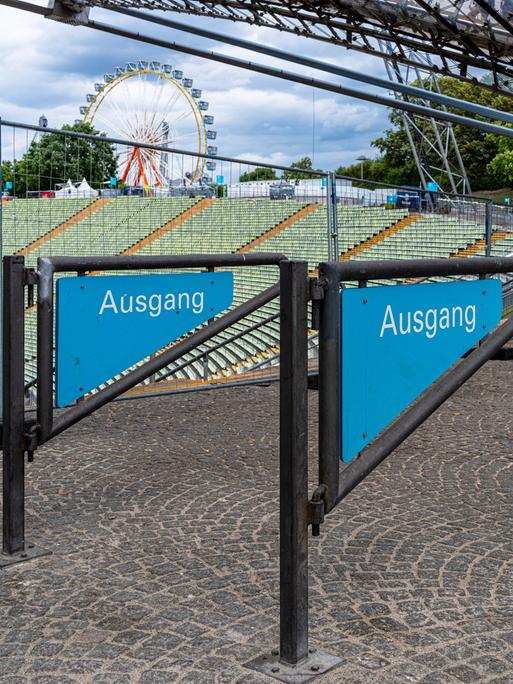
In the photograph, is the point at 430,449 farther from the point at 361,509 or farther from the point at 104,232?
the point at 104,232

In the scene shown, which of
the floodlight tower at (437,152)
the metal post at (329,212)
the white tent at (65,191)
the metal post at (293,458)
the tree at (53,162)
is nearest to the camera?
the metal post at (293,458)

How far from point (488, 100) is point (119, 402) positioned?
6310cm

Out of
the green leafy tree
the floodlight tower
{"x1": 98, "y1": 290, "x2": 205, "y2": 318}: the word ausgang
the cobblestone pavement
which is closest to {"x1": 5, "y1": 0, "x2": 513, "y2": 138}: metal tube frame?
the cobblestone pavement

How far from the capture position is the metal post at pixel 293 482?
8.87 ft

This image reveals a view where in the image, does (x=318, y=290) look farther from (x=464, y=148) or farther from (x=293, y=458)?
(x=464, y=148)

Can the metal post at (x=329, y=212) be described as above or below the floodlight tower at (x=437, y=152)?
below

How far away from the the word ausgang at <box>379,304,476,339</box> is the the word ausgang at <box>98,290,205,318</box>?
5.35 ft

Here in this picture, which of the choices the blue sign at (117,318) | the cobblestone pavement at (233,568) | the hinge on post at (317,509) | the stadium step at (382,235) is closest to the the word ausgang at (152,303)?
the blue sign at (117,318)

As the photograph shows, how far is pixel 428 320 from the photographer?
119 inches

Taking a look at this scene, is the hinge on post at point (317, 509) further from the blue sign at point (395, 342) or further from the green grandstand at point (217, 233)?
the green grandstand at point (217, 233)

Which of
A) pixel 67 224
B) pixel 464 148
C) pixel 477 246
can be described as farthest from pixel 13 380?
pixel 464 148

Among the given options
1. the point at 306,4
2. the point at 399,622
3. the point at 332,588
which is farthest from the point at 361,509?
the point at 306,4

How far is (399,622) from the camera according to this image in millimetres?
3131

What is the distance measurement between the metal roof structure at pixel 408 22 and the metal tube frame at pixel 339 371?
51.7ft
